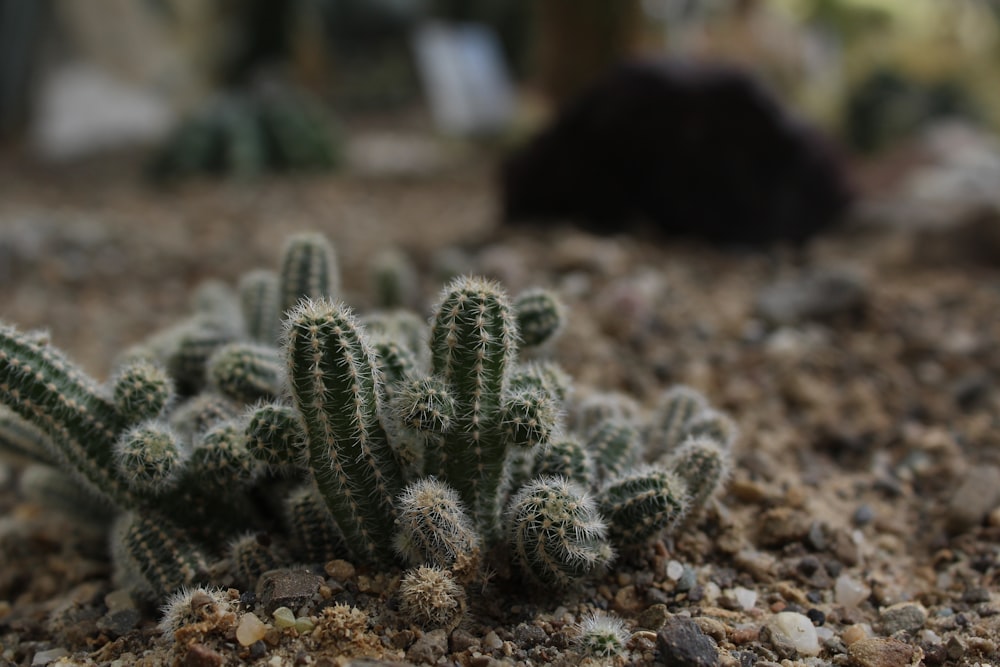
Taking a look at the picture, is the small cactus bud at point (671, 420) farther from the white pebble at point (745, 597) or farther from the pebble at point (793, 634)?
the pebble at point (793, 634)

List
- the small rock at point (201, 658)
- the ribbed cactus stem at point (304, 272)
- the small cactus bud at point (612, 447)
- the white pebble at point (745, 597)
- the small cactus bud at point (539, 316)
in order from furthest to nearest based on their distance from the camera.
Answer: the ribbed cactus stem at point (304, 272), the small cactus bud at point (539, 316), the small cactus bud at point (612, 447), the white pebble at point (745, 597), the small rock at point (201, 658)

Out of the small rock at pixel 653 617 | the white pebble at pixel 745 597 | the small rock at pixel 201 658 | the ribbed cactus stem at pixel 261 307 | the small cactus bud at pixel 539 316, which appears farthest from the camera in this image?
the ribbed cactus stem at pixel 261 307

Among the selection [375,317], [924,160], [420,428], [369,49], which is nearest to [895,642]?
[420,428]

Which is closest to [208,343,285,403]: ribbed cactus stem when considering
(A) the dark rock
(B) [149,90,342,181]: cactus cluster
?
(A) the dark rock

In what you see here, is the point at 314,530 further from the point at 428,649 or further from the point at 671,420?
the point at 671,420

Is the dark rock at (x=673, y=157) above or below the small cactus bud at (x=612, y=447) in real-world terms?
above

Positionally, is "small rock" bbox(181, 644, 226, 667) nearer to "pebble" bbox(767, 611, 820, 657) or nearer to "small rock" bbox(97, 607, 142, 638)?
"small rock" bbox(97, 607, 142, 638)

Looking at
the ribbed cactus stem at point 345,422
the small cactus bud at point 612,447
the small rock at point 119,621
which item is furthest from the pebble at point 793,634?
the small rock at point 119,621
